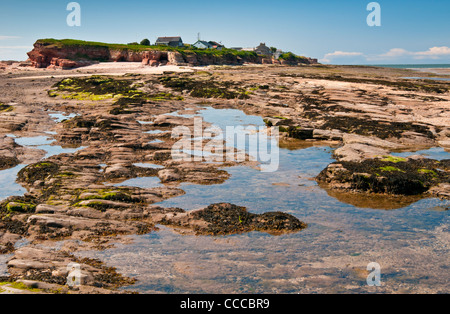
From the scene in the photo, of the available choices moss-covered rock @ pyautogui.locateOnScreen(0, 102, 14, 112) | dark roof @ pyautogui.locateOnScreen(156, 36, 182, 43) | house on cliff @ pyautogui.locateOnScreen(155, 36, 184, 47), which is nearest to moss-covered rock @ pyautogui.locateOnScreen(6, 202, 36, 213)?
moss-covered rock @ pyautogui.locateOnScreen(0, 102, 14, 112)

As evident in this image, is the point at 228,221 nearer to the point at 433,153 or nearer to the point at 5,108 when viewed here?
the point at 433,153

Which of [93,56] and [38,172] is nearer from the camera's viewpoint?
[38,172]

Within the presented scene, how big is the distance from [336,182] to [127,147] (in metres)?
9.36

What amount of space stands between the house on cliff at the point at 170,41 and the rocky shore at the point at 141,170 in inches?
3574

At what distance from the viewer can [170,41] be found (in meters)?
118

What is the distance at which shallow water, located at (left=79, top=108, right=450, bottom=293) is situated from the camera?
23.7ft

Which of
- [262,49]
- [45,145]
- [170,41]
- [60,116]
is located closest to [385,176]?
[45,145]

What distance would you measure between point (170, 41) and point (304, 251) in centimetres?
11730

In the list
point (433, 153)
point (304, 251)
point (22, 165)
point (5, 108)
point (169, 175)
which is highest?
point (5, 108)

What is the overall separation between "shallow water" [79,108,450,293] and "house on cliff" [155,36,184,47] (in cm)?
11188

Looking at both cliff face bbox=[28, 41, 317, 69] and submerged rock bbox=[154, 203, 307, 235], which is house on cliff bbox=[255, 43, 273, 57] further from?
submerged rock bbox=[154, 203, 307, 235]

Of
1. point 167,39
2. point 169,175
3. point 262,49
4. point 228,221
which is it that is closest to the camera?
point 228,221
